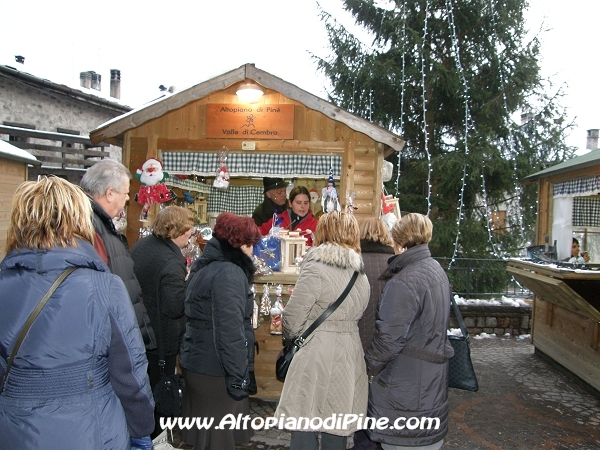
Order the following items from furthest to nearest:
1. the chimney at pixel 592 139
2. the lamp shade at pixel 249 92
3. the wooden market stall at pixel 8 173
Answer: the chimney at pixel 592 139
the wooden market stall at pixel 8 173
the lamp shade at pixel 249 92

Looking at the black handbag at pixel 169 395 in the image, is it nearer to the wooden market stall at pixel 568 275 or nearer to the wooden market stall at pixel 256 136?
the wooden market stall at pixel 256 136

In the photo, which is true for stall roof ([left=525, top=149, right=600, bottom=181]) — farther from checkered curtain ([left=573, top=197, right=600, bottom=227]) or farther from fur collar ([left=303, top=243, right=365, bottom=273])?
fur collar ([left=303, top=243, right=365, bottom=273])

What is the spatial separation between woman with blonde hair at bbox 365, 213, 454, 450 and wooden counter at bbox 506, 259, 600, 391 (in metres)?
3.15

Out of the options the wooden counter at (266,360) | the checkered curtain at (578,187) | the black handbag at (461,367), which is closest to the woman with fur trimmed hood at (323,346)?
the black handbag at (461,367)

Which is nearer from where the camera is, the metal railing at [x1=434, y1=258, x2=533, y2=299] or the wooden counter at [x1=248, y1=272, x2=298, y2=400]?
the wooden counter at [x1=248, y1=272, x2=298, y2=400]

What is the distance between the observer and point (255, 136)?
605 centimetres

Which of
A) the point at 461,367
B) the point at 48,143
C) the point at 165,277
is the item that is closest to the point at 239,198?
the point at 165,277

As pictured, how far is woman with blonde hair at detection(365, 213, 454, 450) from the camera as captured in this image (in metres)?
2.92

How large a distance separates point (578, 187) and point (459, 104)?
21.1 feet

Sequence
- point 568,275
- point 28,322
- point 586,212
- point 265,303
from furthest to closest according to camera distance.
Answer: point 586,212 → point 568,275 → point 265,303 → point 28,322

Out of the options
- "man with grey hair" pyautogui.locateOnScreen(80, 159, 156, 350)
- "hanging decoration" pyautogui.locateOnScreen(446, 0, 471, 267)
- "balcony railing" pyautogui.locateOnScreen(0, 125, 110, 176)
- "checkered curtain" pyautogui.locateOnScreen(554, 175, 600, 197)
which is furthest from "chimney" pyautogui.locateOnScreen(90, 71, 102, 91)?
"man with grey hair" pyautogui.locateOnScreen(80, 159, 156, 350)

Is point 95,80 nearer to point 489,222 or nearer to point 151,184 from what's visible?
point 489,222

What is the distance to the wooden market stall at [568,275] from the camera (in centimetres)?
548

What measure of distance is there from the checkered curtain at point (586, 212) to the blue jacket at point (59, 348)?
304 inches
